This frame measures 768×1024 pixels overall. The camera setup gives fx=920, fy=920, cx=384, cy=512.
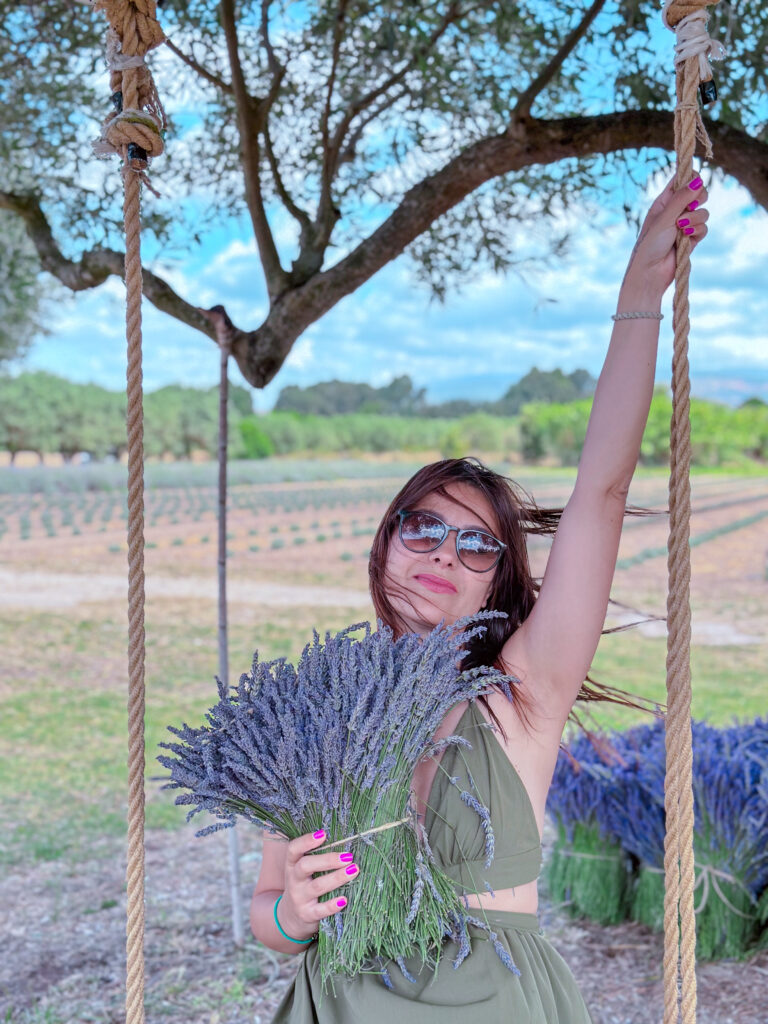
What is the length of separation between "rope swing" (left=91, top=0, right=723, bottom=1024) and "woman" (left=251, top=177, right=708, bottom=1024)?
0.19 ft

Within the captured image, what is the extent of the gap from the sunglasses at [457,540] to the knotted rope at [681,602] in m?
0.34

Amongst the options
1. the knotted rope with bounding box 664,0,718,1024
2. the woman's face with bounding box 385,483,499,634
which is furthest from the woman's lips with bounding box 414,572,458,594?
the knotted rope with bounding box 664,0,718,1024

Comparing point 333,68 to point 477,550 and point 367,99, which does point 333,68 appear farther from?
point 477,550

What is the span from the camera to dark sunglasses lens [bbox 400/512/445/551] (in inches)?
61.0

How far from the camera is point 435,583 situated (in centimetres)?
153

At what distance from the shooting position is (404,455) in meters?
28.3

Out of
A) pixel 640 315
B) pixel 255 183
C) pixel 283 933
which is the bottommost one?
pixel 283 933

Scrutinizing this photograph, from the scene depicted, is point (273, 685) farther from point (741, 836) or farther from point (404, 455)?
point (404, 455)

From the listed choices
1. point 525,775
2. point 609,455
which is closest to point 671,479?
point 609,455

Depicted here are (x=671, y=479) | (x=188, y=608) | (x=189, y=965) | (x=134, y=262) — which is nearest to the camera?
(x=671, y=479)

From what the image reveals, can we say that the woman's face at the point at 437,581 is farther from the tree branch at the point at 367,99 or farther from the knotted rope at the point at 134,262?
the tree branch at the point at 367,99

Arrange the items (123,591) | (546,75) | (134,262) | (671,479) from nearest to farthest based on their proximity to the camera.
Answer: (671,479) < (134,262) < (546,75) < (123,591)

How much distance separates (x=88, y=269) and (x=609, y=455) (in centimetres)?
220

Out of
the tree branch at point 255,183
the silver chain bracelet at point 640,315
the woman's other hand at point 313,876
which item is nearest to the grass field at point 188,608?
the silver chain bracelet at point 640,315
